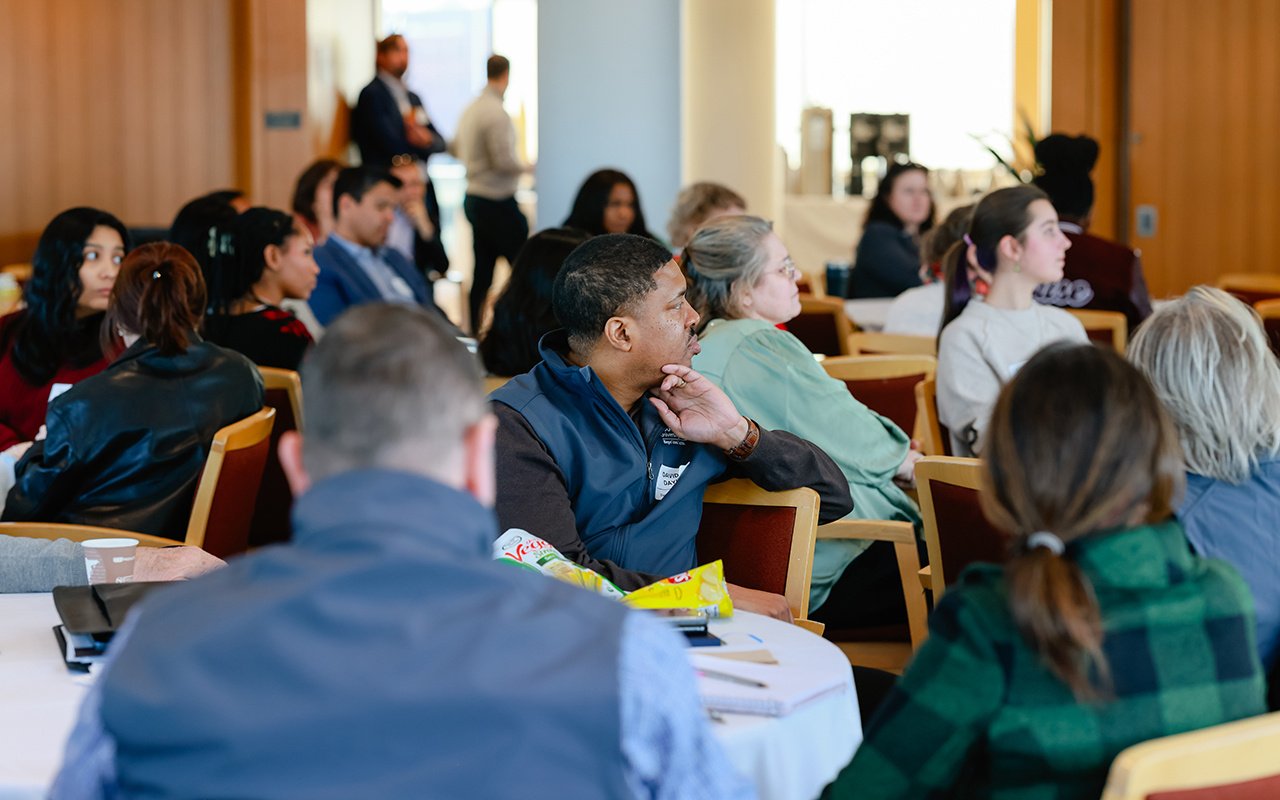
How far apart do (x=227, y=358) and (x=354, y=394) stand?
2298 millimetres

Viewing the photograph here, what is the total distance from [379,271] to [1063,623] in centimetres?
548

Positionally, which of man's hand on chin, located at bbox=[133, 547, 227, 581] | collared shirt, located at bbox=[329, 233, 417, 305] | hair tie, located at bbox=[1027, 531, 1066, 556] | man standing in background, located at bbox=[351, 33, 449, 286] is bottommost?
man's hand on chin, located at bbox=[133, 547, 227, 581]

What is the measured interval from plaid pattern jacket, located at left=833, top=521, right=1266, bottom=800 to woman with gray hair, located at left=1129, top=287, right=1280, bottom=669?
2.13 ft

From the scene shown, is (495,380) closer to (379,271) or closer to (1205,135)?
(379,271)

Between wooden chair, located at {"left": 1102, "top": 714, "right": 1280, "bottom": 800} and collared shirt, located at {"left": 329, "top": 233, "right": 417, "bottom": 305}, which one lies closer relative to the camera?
wooden chair, located at {"left": 1102, "top": 714, "right": 1280, "bottom": 800}

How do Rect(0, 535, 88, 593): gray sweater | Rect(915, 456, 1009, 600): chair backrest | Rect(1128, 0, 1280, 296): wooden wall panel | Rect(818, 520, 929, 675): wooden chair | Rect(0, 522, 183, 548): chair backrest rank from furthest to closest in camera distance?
1. Rect(1128, 0, 1280, 296): wooden wall panel
2. Rect(818, 520, 929, 675): wooden chair
3. Rect(0, 522, 183, 548): chair backrest
4. Rect(915, 456, 1009, 600): chair backrest
5. Rect(0, 535, 88, 593): gray sweater

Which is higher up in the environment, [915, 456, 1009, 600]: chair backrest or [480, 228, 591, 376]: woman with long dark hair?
Result: [480, 228, 591, 376]: woman with long dark hair

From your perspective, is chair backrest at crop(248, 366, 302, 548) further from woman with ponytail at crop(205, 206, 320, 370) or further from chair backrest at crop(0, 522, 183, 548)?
chair backrest at crop(0, 522, 183, 548)

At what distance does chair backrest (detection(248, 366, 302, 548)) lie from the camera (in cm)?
404

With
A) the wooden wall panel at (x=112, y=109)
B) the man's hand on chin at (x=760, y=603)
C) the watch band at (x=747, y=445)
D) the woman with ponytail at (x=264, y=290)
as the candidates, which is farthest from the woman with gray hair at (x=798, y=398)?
the wooden wall panel at (x=112, y=109)

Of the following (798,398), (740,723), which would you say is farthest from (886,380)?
(740,723)

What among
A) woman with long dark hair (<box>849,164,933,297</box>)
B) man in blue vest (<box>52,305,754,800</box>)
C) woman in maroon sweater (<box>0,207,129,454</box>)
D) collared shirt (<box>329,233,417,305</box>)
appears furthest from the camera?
woman with long dark hair (<box>849,164,933,297</box>)

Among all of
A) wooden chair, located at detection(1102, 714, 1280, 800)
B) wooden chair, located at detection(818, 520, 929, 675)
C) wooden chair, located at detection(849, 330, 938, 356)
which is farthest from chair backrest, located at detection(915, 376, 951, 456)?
wooden chair, located at detection(1102, 714, 1280, 800)

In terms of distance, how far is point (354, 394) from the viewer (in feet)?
3.99
